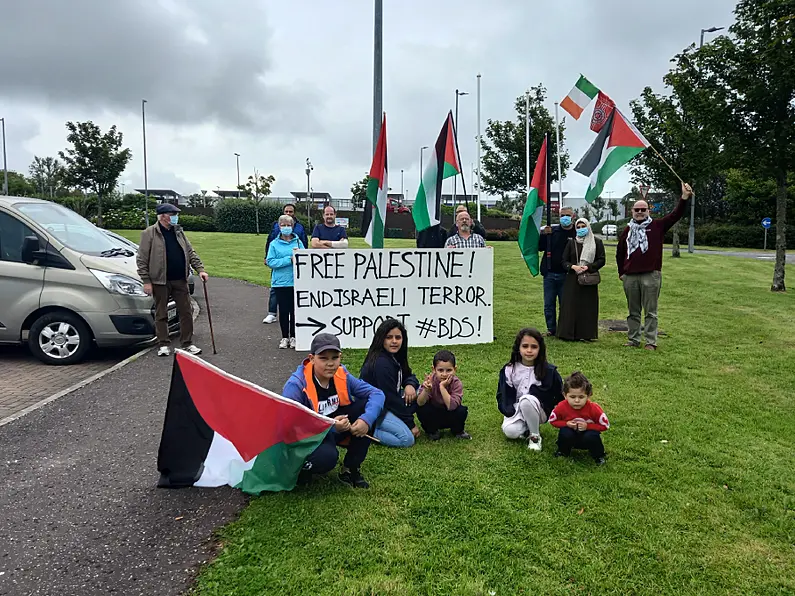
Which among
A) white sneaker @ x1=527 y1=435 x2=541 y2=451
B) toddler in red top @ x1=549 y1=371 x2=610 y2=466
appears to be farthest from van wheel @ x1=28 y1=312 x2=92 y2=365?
toddler in red top @ x1=549 y1=371 x2=610 y2=466

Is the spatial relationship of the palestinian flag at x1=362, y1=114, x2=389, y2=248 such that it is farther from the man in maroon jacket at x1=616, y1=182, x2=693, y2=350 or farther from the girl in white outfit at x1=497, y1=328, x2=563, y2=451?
the girl in white outfit at x1=497, y1=328, x2=563, y2=451

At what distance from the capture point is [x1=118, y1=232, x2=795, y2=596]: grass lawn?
2973 millimetres

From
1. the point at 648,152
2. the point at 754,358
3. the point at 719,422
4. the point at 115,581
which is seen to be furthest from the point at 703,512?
the point at 648,152

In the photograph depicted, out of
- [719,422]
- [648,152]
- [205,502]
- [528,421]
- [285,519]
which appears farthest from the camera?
[648,152]

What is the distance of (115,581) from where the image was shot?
2957mm

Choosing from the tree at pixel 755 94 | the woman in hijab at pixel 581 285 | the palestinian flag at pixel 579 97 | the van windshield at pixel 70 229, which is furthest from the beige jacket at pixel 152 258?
the tree at pixel 755 94

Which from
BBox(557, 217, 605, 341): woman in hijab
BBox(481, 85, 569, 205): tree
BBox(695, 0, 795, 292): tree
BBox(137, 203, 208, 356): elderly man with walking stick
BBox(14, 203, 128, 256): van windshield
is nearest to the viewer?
BBox(137, 203, 208, 356): elderly man with walking stick

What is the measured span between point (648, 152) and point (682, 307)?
9.87 metres

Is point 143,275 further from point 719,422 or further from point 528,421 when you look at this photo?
point 719,422

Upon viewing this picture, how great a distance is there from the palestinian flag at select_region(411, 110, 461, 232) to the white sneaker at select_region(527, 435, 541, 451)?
4528 mm

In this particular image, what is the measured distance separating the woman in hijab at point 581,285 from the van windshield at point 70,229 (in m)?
6.36

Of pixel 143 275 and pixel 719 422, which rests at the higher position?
pixel 143 275

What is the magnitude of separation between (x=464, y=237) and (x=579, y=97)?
9.39 ft

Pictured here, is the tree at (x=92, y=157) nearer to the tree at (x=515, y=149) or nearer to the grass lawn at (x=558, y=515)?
the tree at (x=515, y=149)
